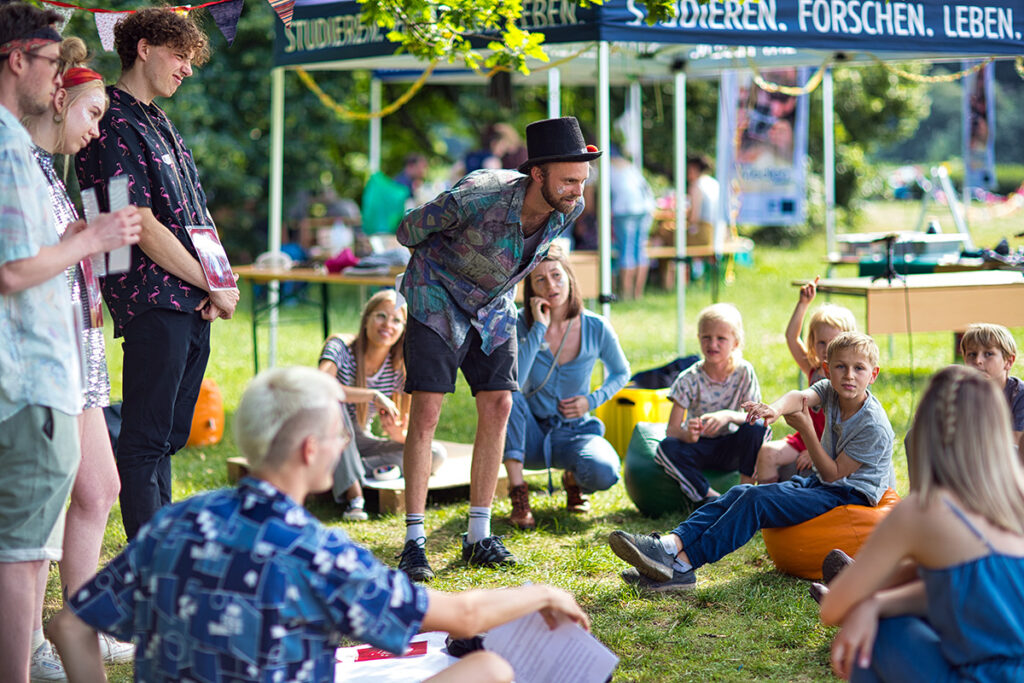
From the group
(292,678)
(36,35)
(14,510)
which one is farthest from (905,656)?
(36,35)

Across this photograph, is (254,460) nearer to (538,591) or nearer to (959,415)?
(538,591)

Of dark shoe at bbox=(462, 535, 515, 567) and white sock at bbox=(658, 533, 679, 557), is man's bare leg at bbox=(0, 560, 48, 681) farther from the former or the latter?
white sock at bbox=(658, 533, 679, 557)

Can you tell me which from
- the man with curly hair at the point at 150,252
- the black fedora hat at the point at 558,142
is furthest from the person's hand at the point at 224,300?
the black fedora hat at the point at 558,142

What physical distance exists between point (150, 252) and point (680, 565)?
214 cm

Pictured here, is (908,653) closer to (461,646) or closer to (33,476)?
(461,646)

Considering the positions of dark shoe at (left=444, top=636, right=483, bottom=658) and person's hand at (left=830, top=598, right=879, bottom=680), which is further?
dark shoe at (left=444, top=636, right=483, bottom=658)

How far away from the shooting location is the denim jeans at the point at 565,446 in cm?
519

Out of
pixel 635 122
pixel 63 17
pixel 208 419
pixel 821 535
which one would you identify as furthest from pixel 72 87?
pixel 635 122

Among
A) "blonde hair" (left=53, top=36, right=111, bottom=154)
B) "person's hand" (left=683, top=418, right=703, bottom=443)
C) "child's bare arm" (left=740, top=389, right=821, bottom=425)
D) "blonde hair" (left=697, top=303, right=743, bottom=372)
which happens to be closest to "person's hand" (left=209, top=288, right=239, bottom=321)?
"blonde hair" (left=53, top=36, right=111, bottom=154)

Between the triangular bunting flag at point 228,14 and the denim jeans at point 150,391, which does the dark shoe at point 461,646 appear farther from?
the triangular bunting flag at point 228,14

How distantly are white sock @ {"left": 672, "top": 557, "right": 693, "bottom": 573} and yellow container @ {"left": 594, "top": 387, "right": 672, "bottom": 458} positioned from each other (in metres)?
1.97

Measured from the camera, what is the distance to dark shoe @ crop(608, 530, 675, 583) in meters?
4.04

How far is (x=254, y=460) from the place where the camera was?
217 cm

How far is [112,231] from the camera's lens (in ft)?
Result: 8.93
